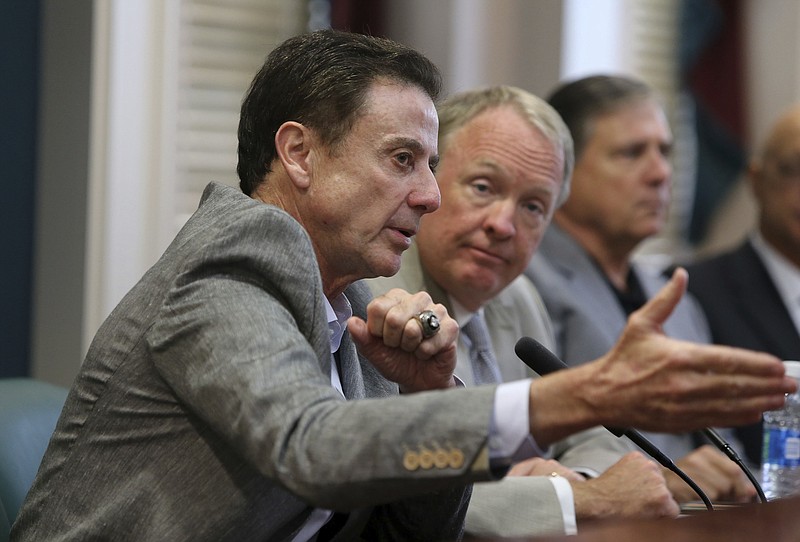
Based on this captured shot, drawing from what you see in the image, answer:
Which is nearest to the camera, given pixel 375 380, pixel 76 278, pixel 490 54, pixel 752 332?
pixel 375 380

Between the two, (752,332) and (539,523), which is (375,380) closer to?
(539,523)

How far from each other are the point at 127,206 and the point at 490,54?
1736mm

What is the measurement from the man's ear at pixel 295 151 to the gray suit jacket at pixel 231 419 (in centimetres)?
11

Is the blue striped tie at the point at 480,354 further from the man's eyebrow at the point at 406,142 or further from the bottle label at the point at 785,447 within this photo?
the man's eyebrow at the point at 406,142

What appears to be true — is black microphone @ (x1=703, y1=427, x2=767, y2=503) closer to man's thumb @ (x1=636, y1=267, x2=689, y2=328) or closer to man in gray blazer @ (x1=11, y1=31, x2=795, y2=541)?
man in gray blazer @ (x1=11, y1=31, x2=795, y2=541)

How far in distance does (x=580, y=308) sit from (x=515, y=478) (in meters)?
1.04

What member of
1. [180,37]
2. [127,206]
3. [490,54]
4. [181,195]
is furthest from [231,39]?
[490,54]

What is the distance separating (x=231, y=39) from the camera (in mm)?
3184

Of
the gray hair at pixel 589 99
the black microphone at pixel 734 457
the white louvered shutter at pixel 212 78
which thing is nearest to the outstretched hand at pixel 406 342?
the black microphone at pixel 734 457

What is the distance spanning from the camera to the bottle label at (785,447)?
214 centimetres

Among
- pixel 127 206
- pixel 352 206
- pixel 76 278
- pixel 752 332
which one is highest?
pixel 352 206

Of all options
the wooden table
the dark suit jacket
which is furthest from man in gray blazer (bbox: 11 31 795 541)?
the dark suit jacket

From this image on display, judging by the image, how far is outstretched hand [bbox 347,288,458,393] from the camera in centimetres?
148

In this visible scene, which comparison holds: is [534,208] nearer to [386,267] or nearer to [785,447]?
[785,447]
